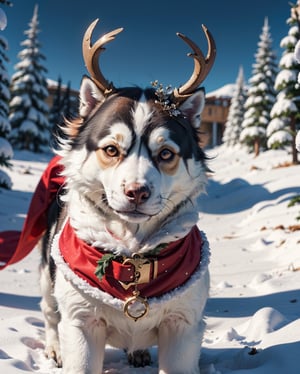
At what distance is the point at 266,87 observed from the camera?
1328 inches

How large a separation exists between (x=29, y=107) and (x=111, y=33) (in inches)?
1365

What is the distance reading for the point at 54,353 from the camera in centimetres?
345

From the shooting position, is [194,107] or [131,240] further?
[194,107]

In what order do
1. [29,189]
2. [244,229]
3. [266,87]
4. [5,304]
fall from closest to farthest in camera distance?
[5,304], [244,229], [29,189], [266,87]

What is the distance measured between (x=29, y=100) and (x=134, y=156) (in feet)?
114

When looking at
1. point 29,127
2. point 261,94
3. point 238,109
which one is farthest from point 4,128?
point 238,109

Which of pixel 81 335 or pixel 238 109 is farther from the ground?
pixel 238 109

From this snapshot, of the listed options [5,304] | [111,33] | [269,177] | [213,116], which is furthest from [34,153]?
[213,116]

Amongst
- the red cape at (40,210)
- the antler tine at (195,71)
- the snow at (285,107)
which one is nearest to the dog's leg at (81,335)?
the antler tine at (195,71)

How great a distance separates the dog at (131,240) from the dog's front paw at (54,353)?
792 millimetres

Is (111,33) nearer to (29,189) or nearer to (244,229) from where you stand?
(244,229)

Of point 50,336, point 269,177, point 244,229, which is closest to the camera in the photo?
point 50,336

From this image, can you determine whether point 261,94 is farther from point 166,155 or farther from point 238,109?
point 166,155

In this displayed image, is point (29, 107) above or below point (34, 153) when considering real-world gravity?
above
